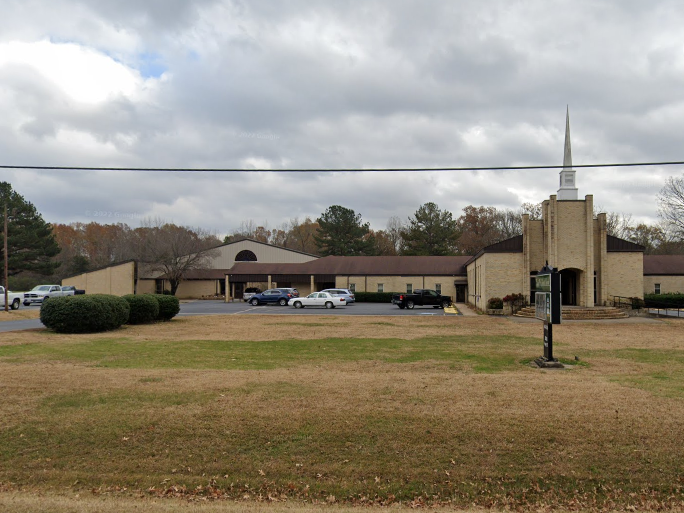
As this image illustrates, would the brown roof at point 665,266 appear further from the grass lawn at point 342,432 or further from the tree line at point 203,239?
the grass lawn at point 342,432

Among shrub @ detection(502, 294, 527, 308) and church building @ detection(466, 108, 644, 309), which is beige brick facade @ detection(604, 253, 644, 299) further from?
shrub @ detection(502, 294, 527, 308)

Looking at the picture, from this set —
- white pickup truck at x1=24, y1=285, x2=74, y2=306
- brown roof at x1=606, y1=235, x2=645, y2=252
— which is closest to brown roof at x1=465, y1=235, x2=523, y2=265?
brown roof at x1=606, y1=235, x2=645, y2=252

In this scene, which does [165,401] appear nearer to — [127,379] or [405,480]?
[127,379]

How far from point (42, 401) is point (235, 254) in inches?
2272

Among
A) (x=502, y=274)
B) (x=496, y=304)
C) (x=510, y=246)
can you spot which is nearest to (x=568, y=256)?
(x=510, y=246)

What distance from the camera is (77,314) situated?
61.5ft

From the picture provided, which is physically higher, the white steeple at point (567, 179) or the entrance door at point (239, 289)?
the white steeple at point (567, 179)

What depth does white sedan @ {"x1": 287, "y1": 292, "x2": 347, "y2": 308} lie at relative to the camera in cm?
4165

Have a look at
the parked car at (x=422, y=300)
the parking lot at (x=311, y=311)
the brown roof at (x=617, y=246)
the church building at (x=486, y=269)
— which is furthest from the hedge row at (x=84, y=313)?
the brown roof at (x=617, y=246)

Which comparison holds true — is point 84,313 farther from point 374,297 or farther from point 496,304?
point 374,297

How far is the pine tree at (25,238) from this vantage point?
58344mm

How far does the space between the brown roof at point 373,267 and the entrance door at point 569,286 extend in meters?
18.6

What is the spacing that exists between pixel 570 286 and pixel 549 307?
934 inches

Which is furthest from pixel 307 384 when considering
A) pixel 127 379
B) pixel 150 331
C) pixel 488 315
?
pixel 488 315
